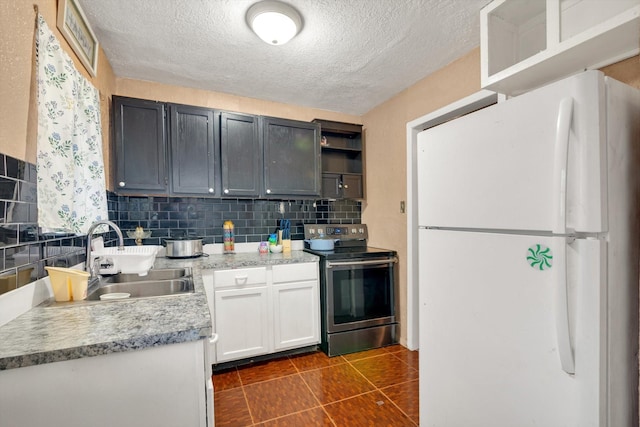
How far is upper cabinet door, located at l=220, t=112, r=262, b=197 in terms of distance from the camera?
2547mm

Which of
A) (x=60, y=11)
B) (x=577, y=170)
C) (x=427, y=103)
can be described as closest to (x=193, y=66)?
(x=60, y=11)

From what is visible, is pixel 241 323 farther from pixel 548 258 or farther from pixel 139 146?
pixel 548 258

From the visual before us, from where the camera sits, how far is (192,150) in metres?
2.45

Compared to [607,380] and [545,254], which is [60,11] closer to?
[545,254]

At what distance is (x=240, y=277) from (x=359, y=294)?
3.47 feet

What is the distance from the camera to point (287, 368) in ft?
7.55

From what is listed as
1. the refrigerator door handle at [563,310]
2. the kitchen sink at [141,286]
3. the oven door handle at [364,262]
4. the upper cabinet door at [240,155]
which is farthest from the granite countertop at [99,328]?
the upper cabinet door at [240,155]

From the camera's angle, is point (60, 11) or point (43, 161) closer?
point (43, 161)

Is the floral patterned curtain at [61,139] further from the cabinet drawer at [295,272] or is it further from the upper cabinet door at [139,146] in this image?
the cabinet drawer at [295,272]

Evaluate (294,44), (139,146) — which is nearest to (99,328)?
(139,146)

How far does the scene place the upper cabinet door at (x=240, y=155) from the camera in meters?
2.55

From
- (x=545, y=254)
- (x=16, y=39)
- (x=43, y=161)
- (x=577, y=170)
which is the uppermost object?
(x=16, y=39)

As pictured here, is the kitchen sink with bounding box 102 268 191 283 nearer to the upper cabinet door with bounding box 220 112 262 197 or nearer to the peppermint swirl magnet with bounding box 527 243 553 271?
the upper cabinet door with bounding box 220 112 262 197

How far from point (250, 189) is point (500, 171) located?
2030 mm
